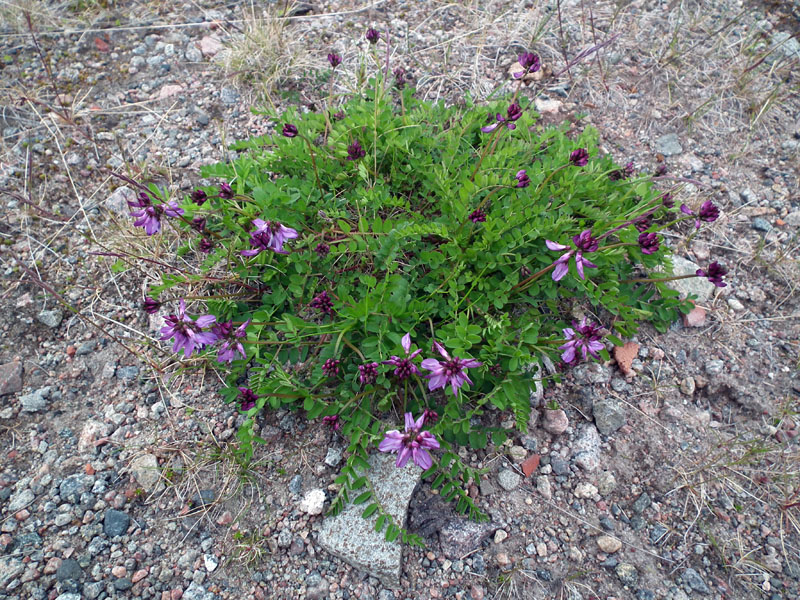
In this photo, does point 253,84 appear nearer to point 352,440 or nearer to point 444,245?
point 444,245

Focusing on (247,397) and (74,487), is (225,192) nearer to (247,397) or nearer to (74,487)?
(247,397)

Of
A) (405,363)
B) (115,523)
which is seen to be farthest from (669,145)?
(115,523)

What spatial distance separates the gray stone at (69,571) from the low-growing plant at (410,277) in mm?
1034

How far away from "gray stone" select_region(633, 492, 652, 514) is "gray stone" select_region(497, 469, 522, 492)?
2.21 feet

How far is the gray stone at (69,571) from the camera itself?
2812 millimetres

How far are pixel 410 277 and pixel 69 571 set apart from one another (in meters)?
2.45

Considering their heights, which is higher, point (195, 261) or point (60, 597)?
point (195, 261)

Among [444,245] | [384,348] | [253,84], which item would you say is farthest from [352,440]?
[253,84]

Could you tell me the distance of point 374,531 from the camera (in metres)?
2.94

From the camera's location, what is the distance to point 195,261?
4.07 meters

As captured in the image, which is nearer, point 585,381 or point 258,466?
point 258,466

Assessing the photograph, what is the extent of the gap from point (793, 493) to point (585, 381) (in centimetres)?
129

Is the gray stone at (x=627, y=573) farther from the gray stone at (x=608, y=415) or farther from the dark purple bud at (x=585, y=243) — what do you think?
the dark purple bud at (x=585, y=243)

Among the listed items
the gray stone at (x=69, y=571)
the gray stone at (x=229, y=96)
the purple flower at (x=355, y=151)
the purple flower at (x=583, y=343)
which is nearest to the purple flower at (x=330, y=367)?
the purple flower at (x=583, y=343)
